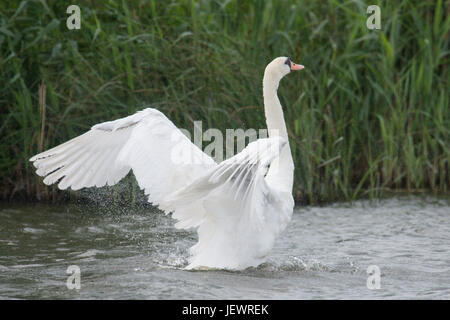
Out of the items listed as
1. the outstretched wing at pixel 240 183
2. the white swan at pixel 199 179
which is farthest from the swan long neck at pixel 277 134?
the outstretched wing at pixel 240 183

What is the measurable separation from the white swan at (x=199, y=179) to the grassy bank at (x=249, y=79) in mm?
1785

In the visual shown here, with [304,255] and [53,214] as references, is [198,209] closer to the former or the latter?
[304,255]

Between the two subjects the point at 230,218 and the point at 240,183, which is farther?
the point at 230,218

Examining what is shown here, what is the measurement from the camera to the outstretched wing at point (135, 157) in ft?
21.1

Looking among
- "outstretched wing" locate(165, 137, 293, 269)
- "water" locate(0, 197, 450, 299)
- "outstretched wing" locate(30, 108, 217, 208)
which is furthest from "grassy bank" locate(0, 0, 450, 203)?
"outstretched wing" locate(165, 137, 293, 269)


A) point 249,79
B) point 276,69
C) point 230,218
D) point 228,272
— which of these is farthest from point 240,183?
point 249,79

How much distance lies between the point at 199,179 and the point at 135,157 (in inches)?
46.5

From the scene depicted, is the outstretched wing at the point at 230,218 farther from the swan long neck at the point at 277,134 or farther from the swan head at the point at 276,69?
the swan head at the point at 276,69

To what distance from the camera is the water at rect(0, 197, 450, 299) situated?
595 cm

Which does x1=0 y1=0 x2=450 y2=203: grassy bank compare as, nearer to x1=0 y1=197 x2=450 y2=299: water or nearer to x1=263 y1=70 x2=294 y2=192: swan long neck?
x1=0 y1=197 x2=450 y2=299: water

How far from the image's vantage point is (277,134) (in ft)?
22.1

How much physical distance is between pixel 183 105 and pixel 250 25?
4.12 feet

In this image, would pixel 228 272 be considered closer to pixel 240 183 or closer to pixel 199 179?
pixel 240 183
